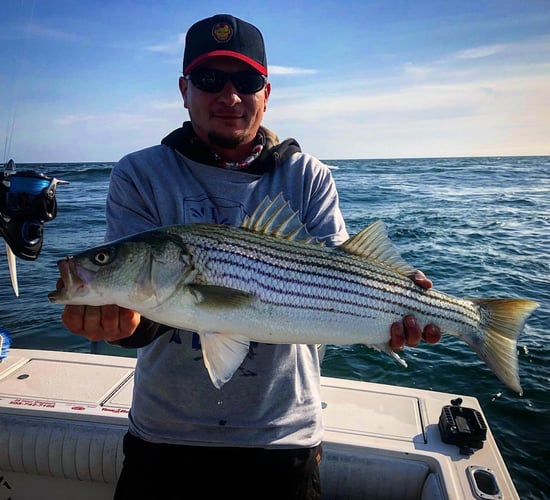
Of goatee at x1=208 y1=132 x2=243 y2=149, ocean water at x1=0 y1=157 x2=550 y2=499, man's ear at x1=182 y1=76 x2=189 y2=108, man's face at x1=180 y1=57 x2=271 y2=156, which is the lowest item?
ocean water at x1=0 y1=157 x2=550 y2=499

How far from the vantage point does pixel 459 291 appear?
42.2 feet

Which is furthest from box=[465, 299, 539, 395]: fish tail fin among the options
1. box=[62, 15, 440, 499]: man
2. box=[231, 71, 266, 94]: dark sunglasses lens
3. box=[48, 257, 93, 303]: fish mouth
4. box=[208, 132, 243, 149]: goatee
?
box=[48, 257, 93, 303]: fish mouth

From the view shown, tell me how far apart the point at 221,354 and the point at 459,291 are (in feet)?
38.0

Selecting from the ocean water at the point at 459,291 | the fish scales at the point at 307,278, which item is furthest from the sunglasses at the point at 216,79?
the ocean water at the point at 459,291

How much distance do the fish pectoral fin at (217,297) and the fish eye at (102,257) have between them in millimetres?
549

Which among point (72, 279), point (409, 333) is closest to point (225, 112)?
point (72, 279)

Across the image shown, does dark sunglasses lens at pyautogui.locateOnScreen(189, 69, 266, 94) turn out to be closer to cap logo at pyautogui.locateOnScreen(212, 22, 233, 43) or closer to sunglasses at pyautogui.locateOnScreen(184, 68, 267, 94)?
sunglasses at pyautogui.locateOnScreen(184, 68, 267, 94)

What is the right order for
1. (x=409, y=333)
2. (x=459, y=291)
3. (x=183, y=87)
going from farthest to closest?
(x=459, y=291) → (x=183, y=87) → (x=409, y=333)

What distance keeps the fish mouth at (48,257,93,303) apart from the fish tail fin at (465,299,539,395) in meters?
2.77

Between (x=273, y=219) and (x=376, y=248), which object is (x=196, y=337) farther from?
(x=376, y=248)

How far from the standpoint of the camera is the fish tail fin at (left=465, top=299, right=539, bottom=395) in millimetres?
3333

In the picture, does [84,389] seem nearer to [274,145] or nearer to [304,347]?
[304,347]

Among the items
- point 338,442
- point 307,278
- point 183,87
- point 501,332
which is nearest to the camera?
point 307,278

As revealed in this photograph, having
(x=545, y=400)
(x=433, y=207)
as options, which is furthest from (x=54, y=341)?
(x=433, y=207)
